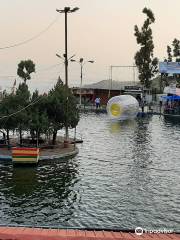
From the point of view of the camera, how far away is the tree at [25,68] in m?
94.1

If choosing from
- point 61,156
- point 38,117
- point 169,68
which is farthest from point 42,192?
point 169,68

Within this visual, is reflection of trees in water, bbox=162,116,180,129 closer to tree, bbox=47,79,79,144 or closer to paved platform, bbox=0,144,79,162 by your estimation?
tree, bbox=47,79,79,144

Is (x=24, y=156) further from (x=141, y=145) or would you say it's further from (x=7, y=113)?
(x=141, y=145)

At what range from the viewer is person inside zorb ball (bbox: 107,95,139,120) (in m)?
Result: 68.8

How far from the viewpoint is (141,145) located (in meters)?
43.1

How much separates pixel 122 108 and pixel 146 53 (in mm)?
32140

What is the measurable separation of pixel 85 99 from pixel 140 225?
8686cm

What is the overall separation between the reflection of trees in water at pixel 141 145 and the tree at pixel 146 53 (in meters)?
37.4

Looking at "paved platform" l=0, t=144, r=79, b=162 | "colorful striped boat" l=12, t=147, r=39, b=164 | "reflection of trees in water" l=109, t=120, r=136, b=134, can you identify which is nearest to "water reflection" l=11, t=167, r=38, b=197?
"colorful striped boat" l=12, t=147, r=39, b=164

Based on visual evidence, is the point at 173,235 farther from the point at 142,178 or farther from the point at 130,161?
the point at 130,161

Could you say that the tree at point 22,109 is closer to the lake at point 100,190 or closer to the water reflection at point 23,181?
the lake at point 100,190

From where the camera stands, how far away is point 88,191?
24906 millimetres

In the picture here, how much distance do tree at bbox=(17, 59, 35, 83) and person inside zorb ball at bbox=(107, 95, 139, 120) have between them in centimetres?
2999

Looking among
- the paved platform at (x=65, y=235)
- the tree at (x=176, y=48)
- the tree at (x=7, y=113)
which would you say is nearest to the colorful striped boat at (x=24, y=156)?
the tree at (x=7, y=113)
